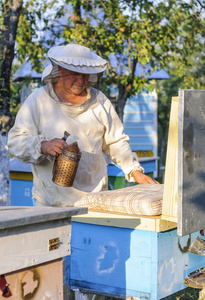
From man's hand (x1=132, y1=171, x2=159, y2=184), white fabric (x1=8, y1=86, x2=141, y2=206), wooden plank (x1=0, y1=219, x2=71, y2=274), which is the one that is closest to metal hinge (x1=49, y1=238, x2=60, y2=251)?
wooden plank (x1=0, y1=219, x2=71, y2=274)

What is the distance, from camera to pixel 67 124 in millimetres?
3074

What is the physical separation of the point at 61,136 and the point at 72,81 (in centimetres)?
34

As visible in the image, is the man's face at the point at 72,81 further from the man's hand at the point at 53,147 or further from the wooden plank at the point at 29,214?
the wooden plank at the point at 29,214

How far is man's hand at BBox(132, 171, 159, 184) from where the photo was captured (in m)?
3.07

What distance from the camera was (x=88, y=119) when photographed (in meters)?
3.15

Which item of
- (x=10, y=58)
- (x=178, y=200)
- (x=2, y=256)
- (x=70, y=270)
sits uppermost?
(x=10, y=58)

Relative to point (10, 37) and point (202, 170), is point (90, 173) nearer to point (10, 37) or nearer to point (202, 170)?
point (202, 170)

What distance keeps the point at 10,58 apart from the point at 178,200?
4507 mm

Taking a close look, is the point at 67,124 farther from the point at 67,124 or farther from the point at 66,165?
the point at 66,165

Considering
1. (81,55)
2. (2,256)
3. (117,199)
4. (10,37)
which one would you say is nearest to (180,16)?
(10,37)

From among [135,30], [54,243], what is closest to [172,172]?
[54,243]

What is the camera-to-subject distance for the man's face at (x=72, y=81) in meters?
3.06

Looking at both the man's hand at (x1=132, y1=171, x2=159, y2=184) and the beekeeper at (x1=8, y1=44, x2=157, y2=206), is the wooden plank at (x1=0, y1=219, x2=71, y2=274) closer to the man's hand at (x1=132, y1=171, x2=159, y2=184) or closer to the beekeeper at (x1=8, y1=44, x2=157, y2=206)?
the beekeeper at (x1=8, y1=44, x2=157, y2=206)

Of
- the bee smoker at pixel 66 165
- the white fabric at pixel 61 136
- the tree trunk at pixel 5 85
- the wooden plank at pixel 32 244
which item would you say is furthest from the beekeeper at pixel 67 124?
the tree trunk at pixel 5 85
